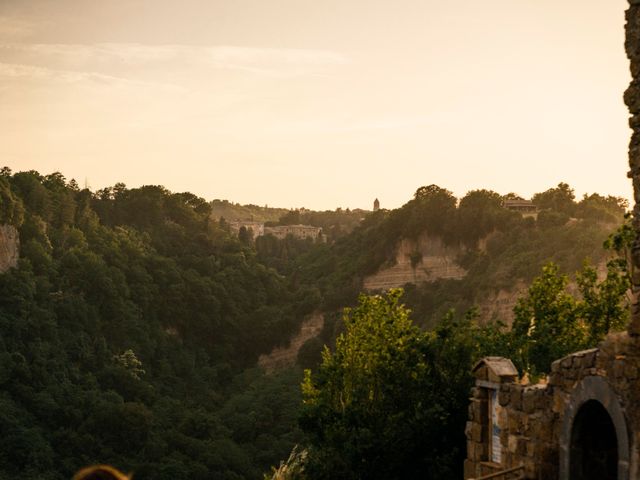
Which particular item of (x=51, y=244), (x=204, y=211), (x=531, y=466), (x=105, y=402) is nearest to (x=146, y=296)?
(x=51, y=244)

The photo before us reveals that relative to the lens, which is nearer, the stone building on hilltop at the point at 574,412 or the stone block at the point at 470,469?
the stone building on hilltop at the point at 574,412

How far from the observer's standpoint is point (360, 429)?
62.8 feet

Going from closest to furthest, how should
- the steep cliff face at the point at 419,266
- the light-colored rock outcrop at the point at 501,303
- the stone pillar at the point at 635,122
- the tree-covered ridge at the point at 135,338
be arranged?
the stone pillar at the point at 635,122 → the tree-covered ridge at the point at 135,338 → the light-colored rock outcrop at the point at 501,303 → the steep cliff face at the point at 419,266

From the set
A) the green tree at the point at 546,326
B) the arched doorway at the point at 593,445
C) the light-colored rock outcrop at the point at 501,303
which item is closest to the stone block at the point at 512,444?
the arched doorway at the point at 593,445

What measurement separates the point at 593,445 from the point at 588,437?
103mm

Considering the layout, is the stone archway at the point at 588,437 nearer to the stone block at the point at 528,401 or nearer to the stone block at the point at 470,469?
the stone block at the point at 528,401

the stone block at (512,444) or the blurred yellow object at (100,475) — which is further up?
the blurred yellow object at (100,475)

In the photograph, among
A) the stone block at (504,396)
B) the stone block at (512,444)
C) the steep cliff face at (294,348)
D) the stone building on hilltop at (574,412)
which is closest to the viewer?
the stone building on hilltop at (574,412)

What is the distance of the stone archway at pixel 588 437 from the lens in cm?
1080

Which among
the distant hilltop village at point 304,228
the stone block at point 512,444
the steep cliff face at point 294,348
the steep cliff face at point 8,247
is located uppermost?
the distant hilltop village at point 304,228

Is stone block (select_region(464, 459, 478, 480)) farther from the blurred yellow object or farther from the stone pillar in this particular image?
the blurred yellow object

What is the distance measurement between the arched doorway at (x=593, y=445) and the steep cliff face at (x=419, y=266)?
66766mm

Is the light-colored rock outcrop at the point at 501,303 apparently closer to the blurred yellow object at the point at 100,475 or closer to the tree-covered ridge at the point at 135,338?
the tree-covered ridge at the point at 135,338

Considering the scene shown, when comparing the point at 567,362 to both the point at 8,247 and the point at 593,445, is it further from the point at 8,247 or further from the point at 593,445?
the point at 8,247
